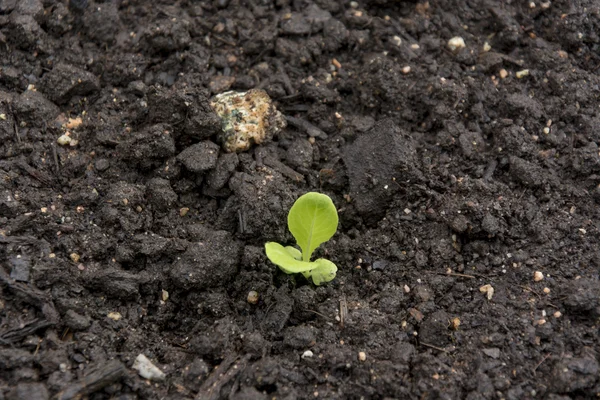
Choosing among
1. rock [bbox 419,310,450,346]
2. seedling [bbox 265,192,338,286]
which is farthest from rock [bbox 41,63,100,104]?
rock [bbox 419,310,450,346]

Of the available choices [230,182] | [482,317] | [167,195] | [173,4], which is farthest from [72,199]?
[482,317]

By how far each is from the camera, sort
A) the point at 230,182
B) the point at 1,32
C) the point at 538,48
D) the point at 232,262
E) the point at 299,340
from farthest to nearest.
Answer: the point at 538,48, the point at 1,32, the point at 230,182, the point at 232,262, the point at 299,340

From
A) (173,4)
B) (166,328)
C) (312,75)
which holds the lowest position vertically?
(166,328)

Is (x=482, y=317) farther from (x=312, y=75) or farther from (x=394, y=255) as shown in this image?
(x=312, y=75)

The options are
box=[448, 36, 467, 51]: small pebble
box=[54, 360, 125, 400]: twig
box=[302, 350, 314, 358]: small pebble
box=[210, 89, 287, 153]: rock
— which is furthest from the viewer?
box=[448, 36, 467, 51]: small pebble

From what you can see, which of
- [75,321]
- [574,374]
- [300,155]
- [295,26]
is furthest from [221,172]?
[574,374]

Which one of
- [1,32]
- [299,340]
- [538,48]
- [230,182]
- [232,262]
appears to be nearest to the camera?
[299,340]

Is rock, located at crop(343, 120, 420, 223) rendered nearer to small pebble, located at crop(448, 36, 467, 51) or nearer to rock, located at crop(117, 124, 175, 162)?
small pebble, located at crop(448, 36, 467, 51)
